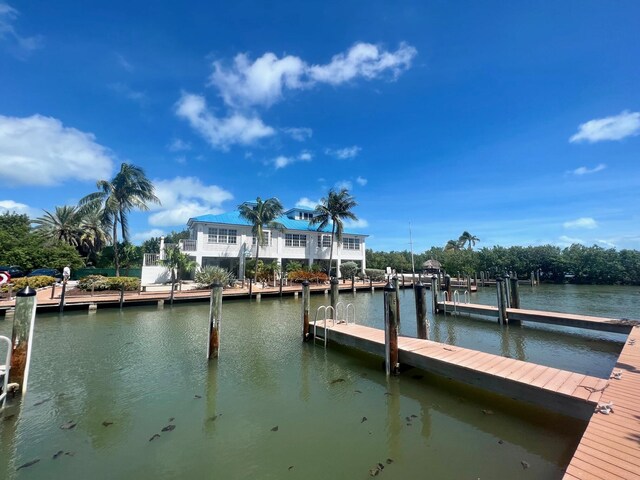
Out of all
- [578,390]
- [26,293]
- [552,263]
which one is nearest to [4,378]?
[26,293]

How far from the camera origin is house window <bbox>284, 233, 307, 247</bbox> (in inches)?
1313

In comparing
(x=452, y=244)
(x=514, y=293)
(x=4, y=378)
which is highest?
(x=452, y=244)

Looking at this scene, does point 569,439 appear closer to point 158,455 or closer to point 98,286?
point 158,455

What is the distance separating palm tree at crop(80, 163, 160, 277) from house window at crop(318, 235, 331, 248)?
1711 cm

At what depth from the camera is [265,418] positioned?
5.65m

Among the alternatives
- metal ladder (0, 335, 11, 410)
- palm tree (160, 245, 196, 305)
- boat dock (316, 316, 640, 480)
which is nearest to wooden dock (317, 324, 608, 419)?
boat dock (316, 316, 640, 480)

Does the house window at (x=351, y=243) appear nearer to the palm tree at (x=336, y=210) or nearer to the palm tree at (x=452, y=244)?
the palm tree at (x=336, y=210)

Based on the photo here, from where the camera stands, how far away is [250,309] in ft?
59.7

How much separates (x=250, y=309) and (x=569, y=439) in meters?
15.5

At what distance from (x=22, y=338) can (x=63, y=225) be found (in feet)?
112

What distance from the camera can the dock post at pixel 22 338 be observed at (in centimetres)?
647

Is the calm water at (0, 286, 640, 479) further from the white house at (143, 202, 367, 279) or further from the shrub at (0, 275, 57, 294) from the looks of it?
the white house at (143, 202, 367, 279)

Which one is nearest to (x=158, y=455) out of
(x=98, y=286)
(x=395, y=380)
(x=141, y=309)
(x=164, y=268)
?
(x=395, y=380)

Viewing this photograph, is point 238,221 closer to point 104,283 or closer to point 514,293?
point 104,283
